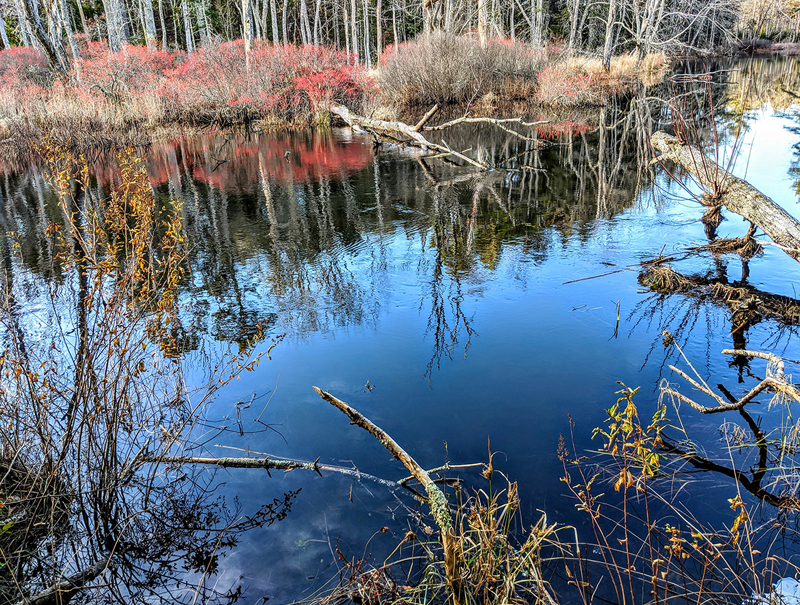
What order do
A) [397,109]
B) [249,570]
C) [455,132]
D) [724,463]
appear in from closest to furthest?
[249,570] < [724,463] < [455,132] < [397,109]

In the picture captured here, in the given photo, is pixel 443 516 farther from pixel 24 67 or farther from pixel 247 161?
pixel 24 67

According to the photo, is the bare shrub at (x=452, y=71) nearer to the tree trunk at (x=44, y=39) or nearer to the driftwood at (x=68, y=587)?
the tree trunk at (x=44, y=39)

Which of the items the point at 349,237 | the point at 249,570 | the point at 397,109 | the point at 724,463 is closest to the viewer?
the point at 249,570

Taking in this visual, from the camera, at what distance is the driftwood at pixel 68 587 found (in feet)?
9.07

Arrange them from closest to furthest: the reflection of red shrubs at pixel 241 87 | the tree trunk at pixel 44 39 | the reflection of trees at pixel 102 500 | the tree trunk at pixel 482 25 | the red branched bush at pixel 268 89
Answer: the reflection of trees at pixel 102 500 < the tree trunk at pixel 44 39 < the reflection of red shrubs at pixel 241 87 < the red branched bush at pixel 268 89 < the tree trunk at pixel 482 25

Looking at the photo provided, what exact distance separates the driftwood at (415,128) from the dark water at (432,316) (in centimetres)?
78

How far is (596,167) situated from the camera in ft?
39.2

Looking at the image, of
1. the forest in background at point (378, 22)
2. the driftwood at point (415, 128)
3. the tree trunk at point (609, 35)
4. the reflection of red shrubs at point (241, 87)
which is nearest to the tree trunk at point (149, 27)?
the forest in background at point (378, 22)

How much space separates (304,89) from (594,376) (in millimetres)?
18674

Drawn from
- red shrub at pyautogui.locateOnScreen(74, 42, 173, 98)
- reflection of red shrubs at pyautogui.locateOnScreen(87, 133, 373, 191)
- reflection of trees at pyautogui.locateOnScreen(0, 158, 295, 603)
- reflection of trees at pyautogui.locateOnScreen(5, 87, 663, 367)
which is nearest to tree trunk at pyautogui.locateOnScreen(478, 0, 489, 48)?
reflection of trees at pyautogui.locateOnScreen(5, 87, 663, 367)

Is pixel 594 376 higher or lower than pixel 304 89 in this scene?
lower

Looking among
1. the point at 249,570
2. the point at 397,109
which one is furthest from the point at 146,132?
the point at 249,570

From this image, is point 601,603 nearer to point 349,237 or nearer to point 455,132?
point 349,237

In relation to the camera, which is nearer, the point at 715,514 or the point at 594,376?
the point at 715,514
